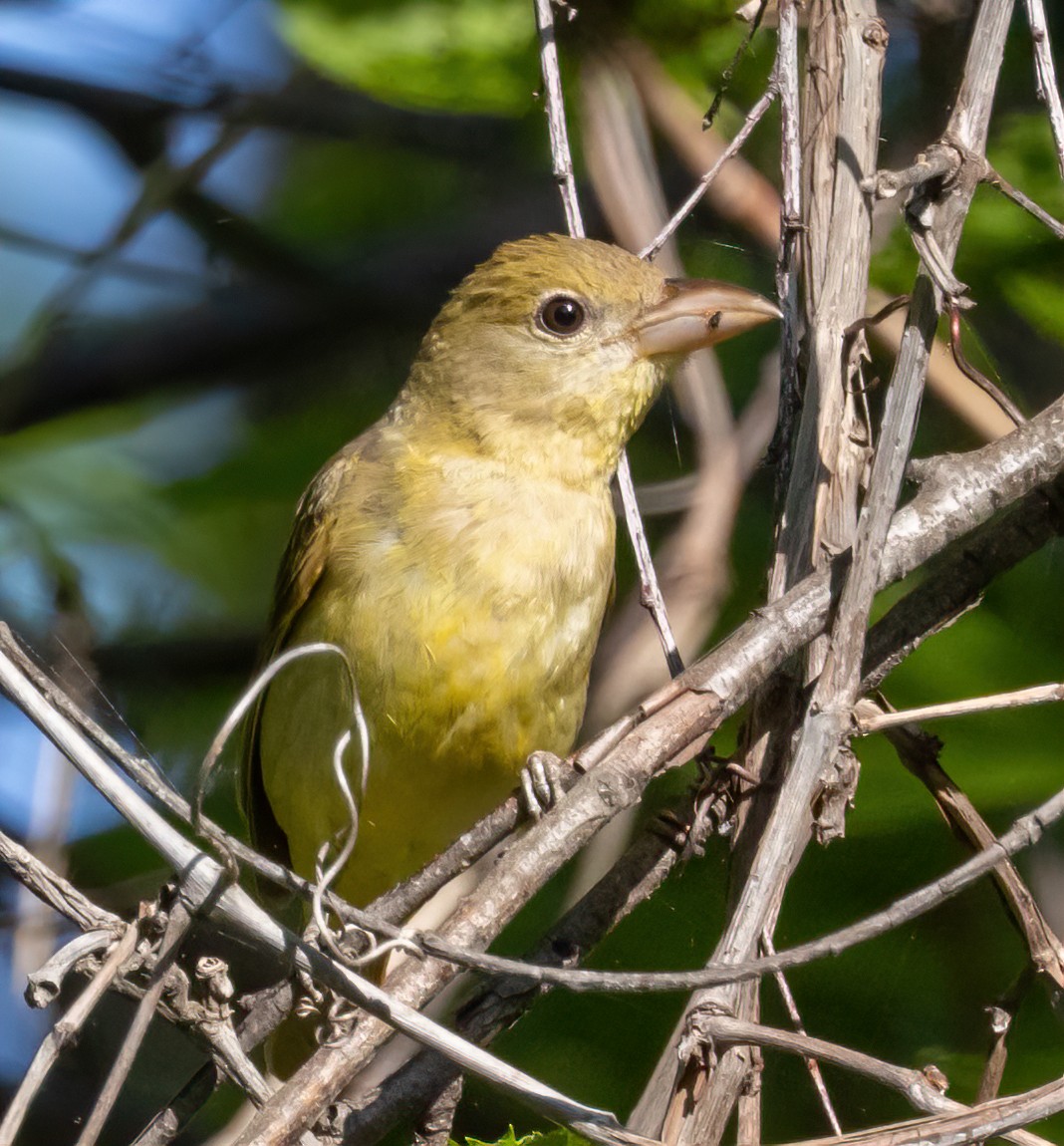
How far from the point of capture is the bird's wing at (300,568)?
3387mm

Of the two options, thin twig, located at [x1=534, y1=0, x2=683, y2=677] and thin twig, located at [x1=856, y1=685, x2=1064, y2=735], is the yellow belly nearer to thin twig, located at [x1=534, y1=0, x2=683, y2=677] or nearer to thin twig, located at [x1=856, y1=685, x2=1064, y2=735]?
thin twig, located at [x1=534, y1=0, x2=683, y2=677]

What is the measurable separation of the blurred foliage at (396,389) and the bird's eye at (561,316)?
593mm

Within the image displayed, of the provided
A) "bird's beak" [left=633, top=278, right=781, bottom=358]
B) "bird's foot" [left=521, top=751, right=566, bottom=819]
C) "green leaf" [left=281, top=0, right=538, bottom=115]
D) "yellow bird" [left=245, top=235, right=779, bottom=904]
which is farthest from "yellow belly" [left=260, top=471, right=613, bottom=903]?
"green leaf" [left=281, top=0, right=538, bottom=115]

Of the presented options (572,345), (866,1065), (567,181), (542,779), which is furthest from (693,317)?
(866,1065)

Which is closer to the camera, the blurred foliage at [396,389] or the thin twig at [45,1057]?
the thin twig at [45,1057]

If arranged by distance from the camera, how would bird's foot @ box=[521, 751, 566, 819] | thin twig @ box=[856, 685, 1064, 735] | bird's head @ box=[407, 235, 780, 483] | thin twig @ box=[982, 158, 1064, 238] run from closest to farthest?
thin twig @ box=[856, 685, 1064, 735] < thin twig @ box=[982, 158, 1064, 238] < bird's foot @ box=[521, 751, 566, 819] < bird's head @ box=[407, 235, 780, 483]

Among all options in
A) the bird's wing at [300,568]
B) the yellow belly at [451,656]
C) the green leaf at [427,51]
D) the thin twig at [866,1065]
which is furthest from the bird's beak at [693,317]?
the thin twig at [866,1065]

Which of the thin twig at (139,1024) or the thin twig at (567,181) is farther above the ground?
the thin twig at (567,181)

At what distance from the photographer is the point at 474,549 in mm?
3131

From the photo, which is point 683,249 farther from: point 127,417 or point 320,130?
point 127,417

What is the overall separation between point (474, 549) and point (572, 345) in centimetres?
56

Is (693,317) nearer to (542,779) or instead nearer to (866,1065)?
(542,779)

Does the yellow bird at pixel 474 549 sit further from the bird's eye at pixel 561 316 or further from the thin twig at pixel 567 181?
the thin twig at pixel 567 181

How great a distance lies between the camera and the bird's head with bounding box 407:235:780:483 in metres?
3.26
